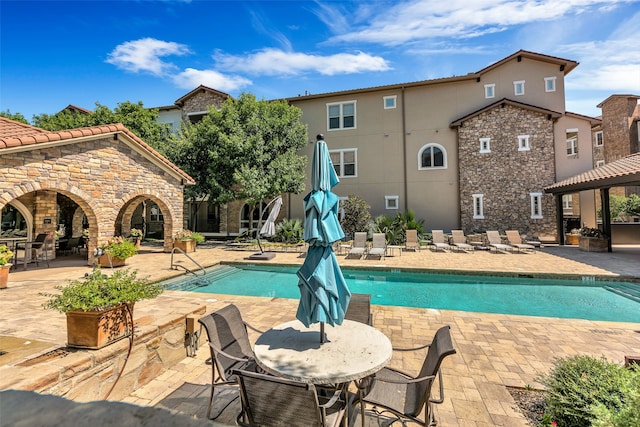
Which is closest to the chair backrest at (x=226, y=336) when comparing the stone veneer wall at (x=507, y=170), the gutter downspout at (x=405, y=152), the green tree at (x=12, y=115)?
the gutter downspout at (x=405, y=152)

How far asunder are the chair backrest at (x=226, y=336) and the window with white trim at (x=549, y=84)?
2205 centimetres

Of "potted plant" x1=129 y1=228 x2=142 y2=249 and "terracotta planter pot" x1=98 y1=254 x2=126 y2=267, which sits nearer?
"terracotta planter pot" x1=98 y1=254 x2=126 y2=267

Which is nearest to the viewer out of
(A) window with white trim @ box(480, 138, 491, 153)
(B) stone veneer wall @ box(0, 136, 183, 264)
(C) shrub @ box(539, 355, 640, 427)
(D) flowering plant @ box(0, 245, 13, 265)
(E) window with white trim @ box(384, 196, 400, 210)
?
(C) shrub @ box(539, 355, 640, 427)

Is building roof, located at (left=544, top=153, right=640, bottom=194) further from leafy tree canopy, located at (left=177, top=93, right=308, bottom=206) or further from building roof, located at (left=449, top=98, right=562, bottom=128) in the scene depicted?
leafy tree canopy, located at (left=177, top=93, right=308, bottom=206)

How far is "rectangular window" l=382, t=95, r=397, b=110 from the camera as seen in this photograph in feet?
→ 62.8

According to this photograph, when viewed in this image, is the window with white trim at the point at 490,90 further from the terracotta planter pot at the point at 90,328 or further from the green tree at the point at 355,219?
the terracotta planter pot at the point at 90,328

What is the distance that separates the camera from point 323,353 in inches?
108

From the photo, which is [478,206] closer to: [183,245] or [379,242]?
[379,242]

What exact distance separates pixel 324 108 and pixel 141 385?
1944 cm

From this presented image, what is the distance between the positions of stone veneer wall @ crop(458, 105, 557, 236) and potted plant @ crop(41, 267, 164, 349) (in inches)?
706

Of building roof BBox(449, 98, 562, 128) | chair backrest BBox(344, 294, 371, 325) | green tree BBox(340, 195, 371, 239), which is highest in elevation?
building roof BBox(449, 98, 562, 128)

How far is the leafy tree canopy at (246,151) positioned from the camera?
1619 centimetres

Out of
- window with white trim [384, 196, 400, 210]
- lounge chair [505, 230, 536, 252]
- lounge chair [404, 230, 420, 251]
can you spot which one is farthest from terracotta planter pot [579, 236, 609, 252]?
window with white trim [384, 196, 400, 210]

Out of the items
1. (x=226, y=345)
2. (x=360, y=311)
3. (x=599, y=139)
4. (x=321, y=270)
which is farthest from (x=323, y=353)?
(x=599, y=139)
